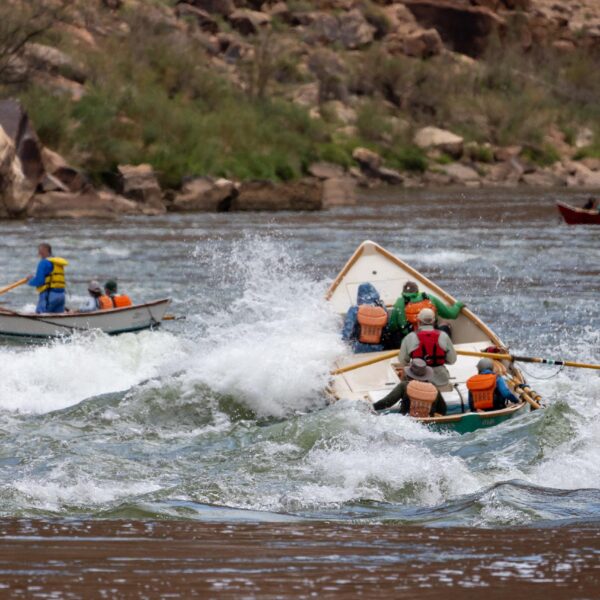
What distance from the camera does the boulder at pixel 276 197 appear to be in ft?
129

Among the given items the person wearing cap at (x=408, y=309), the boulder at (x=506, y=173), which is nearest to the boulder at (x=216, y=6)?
the boulder at (x=506, y=173)

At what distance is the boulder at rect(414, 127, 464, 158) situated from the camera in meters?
59.5

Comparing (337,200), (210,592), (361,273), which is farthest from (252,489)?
(337,200)

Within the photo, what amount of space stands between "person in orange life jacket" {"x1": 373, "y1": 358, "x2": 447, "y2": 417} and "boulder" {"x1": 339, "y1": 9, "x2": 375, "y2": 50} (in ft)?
215

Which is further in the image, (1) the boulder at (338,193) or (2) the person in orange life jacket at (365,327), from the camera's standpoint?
(1) the boulder at (338,193)

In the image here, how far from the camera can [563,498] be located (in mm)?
9344

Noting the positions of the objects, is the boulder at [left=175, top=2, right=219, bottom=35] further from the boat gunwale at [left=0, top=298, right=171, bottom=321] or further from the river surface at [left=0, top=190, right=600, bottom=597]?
the boat gunwale at [left=0, top=298, right=171, bottom=321]

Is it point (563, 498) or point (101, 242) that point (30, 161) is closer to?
point (101, 242)

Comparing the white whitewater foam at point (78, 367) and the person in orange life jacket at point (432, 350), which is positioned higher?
the person in orange life jacket at point (432, 350)

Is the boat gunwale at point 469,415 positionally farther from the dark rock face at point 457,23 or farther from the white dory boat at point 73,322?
the dark rock face at point 457,23

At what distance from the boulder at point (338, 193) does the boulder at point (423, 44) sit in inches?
1296

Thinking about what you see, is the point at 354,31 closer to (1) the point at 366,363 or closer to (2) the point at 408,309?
(2) the point at 408,309

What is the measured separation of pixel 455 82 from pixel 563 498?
2524 inches

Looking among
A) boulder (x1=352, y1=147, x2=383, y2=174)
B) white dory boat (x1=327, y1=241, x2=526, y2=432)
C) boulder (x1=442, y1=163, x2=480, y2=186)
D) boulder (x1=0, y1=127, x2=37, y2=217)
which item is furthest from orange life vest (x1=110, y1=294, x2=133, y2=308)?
boulder (x1=442, y1=163, x2=480, y2=186)
